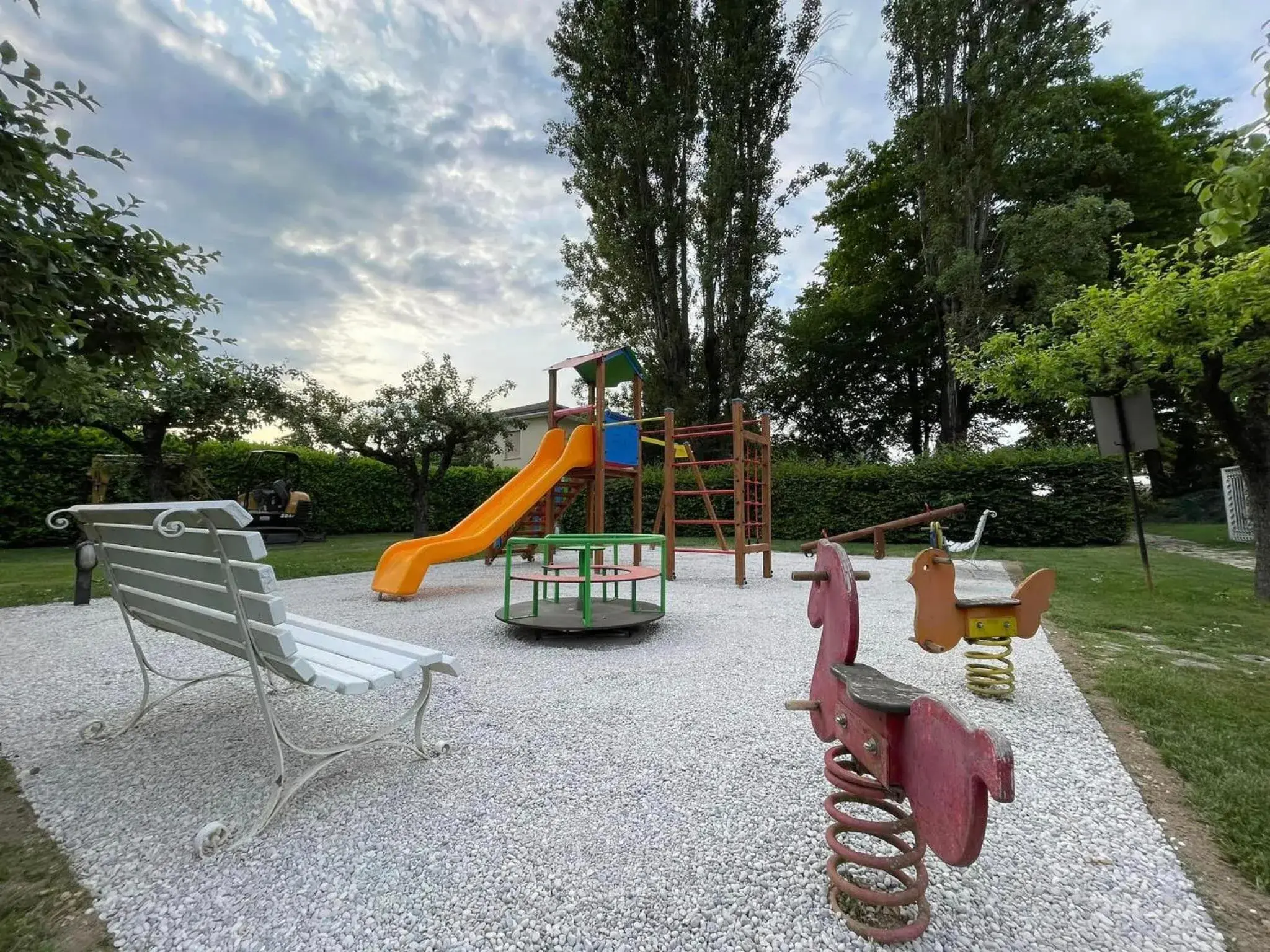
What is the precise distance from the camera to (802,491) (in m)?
14.7

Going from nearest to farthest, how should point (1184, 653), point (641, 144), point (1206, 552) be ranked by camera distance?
point (1184, 653) → point (1206, 552) → point (641, 144)

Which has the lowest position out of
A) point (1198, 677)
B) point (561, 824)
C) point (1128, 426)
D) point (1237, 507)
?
point (561, 824)

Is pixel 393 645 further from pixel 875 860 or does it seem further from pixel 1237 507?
pixel 1237 507

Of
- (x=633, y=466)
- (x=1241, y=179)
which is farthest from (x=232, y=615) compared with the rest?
(x=633, y=466)

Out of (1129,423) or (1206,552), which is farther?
(1206,552)

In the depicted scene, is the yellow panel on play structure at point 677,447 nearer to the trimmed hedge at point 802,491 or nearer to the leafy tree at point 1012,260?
the trimmed hedge at point 802,491

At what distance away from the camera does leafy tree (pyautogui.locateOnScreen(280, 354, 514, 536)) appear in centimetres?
1159

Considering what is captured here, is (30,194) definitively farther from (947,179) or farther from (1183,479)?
(1183,479)

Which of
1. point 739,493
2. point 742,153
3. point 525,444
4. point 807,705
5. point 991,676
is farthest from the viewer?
point 525,444

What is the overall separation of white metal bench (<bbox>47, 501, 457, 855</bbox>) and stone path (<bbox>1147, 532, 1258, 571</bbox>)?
11.3 metres

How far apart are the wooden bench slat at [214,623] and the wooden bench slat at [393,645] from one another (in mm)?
523

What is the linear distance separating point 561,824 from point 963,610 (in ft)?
7.50

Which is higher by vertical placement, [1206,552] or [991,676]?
[1206,552]

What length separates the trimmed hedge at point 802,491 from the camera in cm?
1148
